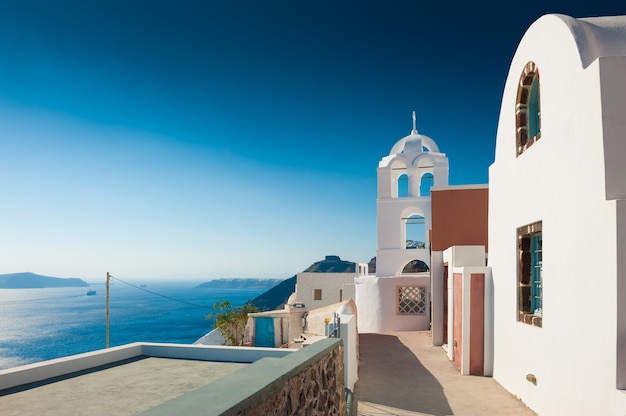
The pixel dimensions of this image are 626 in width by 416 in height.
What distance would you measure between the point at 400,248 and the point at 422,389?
1049 cm

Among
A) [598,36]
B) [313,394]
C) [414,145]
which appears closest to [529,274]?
[598,36]

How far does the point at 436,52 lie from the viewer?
14.6 m

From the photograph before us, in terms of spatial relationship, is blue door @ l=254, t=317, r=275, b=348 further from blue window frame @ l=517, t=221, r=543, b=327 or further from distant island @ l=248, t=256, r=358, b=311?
distant island @ l=248, t=256, r=358, b=311

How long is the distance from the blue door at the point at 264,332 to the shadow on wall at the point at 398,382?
11078 mm

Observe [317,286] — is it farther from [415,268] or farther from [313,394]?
[313,394]

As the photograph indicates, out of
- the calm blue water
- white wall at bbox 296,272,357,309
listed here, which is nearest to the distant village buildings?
white wall at bbox 296,272,357,309

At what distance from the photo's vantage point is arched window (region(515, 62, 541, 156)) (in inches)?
307

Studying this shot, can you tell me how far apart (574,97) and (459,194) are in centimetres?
853

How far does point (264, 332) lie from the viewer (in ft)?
79.0

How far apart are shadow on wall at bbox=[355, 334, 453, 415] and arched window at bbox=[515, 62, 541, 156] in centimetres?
448

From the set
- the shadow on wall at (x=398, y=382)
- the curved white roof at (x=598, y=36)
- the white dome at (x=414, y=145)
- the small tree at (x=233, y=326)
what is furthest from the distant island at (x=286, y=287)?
the curved white roof at (x=598, y=36)

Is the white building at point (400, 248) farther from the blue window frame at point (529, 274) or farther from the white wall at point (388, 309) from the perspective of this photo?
the blue window frame at point (529, 274)

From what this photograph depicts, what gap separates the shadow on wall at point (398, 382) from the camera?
8.17m

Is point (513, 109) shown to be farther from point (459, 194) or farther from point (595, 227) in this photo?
point (459, 194)
